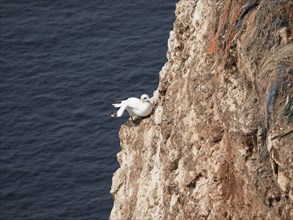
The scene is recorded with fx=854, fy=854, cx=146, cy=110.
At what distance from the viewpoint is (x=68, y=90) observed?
4322 cm

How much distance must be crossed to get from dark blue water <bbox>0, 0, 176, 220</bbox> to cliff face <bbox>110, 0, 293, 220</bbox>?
1835 cm

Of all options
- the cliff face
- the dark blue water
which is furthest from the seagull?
the dark blue water

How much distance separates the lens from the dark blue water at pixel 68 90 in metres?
37.2

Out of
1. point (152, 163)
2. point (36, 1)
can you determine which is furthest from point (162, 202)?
point (36, 1)

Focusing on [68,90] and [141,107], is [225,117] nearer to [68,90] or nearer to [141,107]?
[141,107]

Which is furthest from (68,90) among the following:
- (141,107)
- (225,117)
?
(225,117)

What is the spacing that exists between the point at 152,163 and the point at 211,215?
4.88m

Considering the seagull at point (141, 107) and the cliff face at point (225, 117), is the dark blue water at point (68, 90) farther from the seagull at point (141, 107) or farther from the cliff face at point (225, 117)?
the cliff face at point (225, 117)

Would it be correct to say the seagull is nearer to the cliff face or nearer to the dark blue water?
the cliff face

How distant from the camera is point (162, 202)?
17.8 meters

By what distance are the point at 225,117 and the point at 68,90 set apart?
2990 centimetres

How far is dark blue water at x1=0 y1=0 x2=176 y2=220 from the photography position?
122 feet

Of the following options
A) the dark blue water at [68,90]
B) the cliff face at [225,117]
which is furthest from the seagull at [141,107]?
the dark blue water at [68,90]

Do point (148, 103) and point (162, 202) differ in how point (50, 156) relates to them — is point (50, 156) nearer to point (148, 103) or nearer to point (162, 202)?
point (148, 103)
